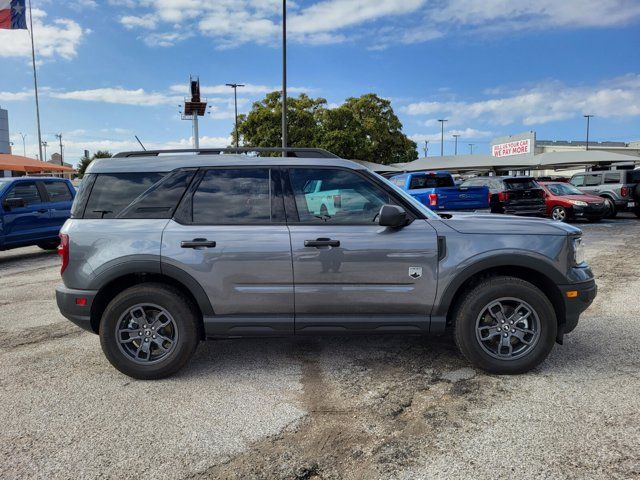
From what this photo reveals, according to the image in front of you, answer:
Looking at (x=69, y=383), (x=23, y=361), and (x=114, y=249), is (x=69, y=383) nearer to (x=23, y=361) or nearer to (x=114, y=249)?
(x=23, y=361)

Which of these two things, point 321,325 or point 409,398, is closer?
point 409,398

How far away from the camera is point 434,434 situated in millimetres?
3146

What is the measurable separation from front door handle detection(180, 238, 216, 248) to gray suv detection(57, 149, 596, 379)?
0.04 ft

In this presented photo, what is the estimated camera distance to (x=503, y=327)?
13.1 ft

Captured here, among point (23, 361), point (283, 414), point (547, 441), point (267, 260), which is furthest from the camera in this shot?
point (23, 361)

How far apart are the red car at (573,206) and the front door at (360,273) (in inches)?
576

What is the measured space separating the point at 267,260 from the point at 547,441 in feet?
7.39

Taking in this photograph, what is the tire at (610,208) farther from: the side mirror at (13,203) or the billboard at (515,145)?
the billboard at (515,145)

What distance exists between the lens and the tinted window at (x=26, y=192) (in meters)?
10.5

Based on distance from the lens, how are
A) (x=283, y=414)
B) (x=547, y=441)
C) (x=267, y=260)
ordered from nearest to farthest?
1. (x=547, y=441)
2. (x=283, y=414)
3. (x=267, y=260)

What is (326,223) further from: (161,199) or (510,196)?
(510,196)

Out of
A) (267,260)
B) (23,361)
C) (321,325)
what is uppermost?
(267,260)

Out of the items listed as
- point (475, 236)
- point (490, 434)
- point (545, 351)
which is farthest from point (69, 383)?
point (545, 351)

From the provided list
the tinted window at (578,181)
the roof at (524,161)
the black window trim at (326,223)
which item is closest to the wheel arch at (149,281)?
the black window trim at (326,223)
